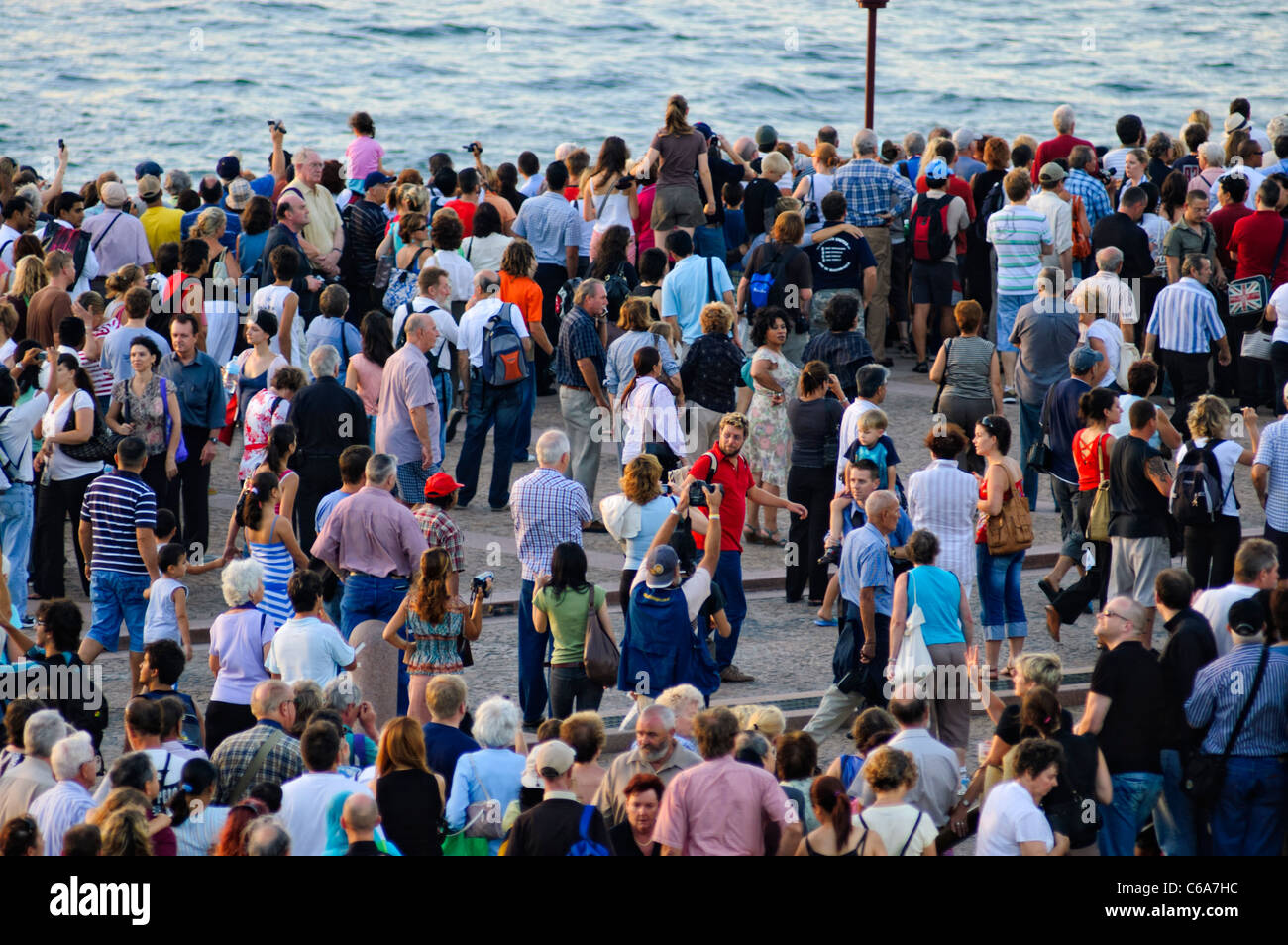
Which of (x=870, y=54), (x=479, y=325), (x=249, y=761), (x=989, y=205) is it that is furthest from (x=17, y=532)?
(x=870, y=54)

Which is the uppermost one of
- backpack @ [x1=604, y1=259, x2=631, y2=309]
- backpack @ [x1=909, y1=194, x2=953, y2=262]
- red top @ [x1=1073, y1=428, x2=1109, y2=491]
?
backpack @ [x1=909, y1=194, x2=953, y2=262]

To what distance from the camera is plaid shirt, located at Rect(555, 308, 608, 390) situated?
1250cm

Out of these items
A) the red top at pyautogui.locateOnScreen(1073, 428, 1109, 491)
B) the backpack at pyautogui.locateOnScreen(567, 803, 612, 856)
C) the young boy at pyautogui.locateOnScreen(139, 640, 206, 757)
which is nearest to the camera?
the backpack at pyautogui.locateOnScreen(567, 803, 612, 856)

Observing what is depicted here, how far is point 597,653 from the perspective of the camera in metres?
9.03

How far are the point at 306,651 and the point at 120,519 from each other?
1919 mm

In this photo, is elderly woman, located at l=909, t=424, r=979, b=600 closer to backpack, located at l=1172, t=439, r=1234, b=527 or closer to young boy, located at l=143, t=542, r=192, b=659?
backpack, located at l=1172, t=439, r=1234, b=527

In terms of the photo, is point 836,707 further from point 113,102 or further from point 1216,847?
point 113,102

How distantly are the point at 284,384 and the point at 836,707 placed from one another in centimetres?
423

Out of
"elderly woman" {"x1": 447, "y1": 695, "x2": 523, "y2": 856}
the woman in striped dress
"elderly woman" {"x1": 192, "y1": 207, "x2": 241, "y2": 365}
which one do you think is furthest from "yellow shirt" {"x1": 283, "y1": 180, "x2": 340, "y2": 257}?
"elderly woman" {"x1": 447, "y1": 695, "x2": 523, "y2": 856}

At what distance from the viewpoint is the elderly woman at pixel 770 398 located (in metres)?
11.8

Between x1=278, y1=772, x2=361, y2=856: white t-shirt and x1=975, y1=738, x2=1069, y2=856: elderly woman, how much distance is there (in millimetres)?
2437

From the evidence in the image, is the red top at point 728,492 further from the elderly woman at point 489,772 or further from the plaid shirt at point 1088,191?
the plaid shirt at point 1088,191

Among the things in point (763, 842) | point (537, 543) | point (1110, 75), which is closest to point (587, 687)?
point (537, 543)

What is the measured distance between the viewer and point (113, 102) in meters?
59.4
